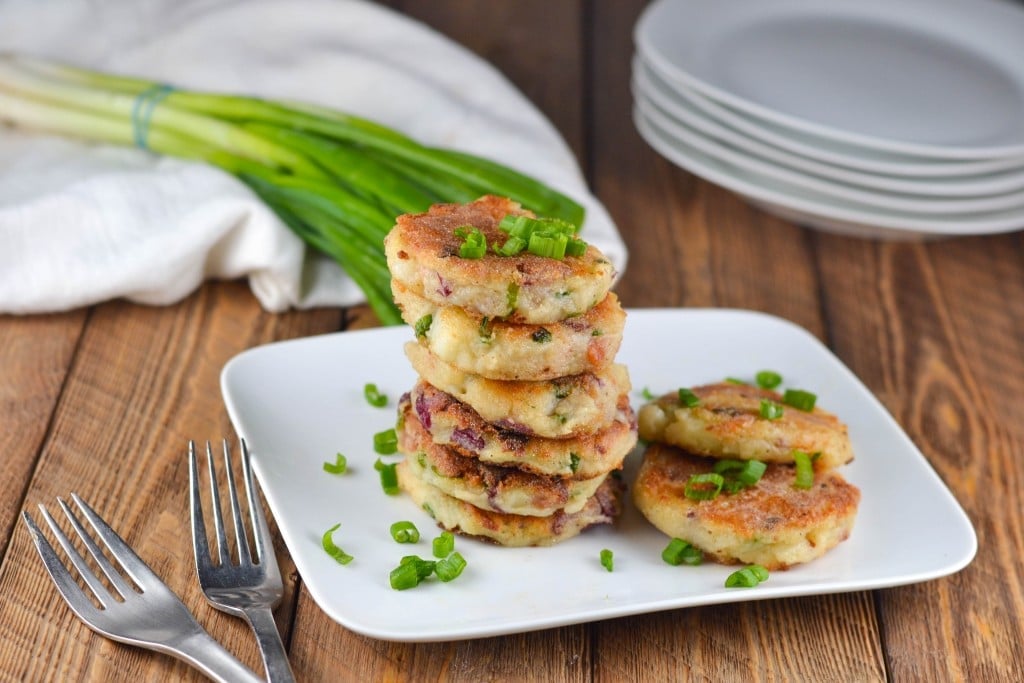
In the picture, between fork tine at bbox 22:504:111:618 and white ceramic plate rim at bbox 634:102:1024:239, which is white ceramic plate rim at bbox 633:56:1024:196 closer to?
white ceramic plate rim at bbox 634:102:1024:239

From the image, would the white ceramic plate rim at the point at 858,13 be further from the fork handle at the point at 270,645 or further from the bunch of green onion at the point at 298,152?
the fork handle at the point at 270,645

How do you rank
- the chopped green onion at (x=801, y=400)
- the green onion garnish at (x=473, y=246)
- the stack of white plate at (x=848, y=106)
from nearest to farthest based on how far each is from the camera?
the green onion garnish at (x=473, y=246)
the chopped green onion at (x=801, y=400)
the stack of white plate at (x=848, y=106)

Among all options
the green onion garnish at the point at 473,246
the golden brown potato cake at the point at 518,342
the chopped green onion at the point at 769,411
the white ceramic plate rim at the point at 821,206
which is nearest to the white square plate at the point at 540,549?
the chopped green onion at the point at 769,411

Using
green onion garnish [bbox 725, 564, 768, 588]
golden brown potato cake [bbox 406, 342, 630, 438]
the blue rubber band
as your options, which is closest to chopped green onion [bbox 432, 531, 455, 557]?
golden brown potato cake [bbox 406, 342, 630, 438]

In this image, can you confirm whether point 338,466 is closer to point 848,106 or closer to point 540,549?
point 540,549

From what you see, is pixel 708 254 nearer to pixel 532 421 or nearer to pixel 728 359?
pixel 728 359
